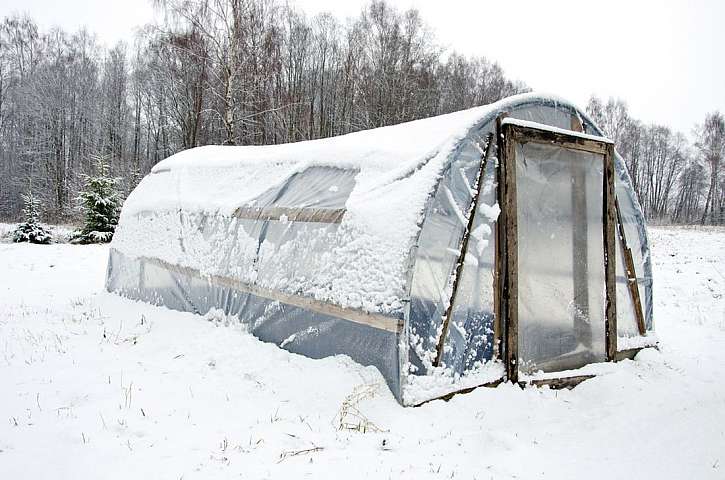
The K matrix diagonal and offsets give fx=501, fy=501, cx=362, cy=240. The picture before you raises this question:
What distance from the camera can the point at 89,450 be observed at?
324cm

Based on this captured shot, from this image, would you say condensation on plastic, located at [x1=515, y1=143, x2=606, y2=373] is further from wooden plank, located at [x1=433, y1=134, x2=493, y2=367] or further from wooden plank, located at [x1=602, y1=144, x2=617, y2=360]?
wooden plank, located at [x1=433, y1=134, x2=493, y2=367]

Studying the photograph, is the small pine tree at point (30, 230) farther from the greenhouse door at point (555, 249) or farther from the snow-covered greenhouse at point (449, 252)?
the greenhouse door at point (555, 249)

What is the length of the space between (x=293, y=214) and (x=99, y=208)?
1442 centimetres

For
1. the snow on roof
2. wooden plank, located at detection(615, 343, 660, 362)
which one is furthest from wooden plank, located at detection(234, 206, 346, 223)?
wooden plank, located at detection(615, 343, 660, 362)

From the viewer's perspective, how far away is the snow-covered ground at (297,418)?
10.6 ft

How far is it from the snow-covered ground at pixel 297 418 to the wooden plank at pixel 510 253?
0.31 meters

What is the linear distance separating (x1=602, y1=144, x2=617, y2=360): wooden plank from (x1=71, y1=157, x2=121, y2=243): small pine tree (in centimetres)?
1610

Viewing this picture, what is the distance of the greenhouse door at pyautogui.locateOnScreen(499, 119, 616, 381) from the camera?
15.9ft

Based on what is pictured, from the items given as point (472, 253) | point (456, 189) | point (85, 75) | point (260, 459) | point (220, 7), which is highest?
point (85, 75)

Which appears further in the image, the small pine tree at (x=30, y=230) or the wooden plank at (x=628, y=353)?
the small pine tree at (x=30, y=230)

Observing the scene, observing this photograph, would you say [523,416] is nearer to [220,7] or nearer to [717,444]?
[717,444]

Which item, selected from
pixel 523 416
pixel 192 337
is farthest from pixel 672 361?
pixel 192 337

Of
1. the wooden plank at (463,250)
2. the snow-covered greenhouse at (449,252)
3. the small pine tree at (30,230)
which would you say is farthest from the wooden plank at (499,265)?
the small pine tree at (30,230)

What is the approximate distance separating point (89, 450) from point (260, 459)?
1108mm
